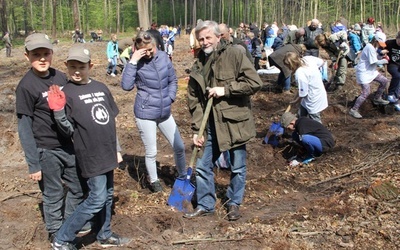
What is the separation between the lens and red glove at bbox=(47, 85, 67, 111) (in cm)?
317

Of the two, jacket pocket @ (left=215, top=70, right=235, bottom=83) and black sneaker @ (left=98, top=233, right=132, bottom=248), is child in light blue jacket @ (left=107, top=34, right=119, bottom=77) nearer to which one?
jacket pocket @ (left=215, top=70, right=235, bottom=83)

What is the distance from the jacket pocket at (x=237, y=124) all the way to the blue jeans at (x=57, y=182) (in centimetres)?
144

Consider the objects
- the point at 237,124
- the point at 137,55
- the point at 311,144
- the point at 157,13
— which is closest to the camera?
the point at 237,124

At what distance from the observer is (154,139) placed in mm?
4828

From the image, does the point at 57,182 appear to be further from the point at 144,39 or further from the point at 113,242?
the point at 144,39

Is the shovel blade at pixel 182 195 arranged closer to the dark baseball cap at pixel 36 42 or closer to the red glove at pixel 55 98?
the red glove at pixel 55 98

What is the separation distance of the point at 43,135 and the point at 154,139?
5.16ft

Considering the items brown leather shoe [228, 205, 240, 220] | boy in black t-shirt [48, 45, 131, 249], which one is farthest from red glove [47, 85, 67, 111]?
brown leather shoe [228, 205, 240, 220]

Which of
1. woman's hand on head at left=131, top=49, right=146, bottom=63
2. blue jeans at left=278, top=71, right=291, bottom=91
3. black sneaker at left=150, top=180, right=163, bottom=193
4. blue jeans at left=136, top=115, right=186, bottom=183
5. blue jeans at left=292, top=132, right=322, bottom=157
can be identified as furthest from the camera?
blue jeans at left=278, top=71, right=291, bottom=91

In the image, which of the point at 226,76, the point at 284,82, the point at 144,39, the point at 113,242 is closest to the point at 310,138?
the point at 226,76

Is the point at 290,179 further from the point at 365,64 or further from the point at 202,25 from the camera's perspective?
the point at 365,64

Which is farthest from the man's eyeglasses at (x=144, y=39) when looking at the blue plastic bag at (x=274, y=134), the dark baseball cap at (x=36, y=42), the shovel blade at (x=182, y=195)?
the blue plastic bag at (x=274, y=134)

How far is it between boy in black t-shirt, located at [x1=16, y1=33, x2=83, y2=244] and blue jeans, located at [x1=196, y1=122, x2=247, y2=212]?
1216mm

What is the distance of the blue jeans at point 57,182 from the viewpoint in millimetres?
3529
